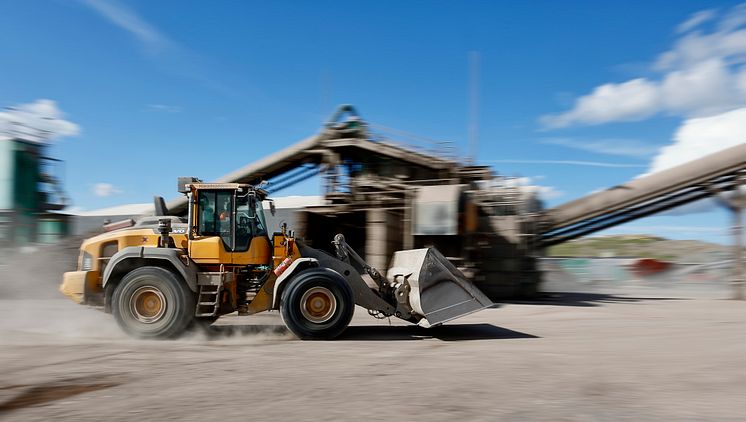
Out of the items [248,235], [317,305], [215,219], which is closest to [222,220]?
[215,219]

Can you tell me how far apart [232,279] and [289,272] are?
3.39 feet

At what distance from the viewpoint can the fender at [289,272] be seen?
30.7 feet

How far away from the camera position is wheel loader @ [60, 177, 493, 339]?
9.25 m

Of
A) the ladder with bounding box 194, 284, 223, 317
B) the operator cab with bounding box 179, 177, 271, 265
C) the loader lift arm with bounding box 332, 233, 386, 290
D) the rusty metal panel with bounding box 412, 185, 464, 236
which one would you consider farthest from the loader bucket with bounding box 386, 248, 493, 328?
the rusty metal panel with bounding box 412, 185, 464, 236

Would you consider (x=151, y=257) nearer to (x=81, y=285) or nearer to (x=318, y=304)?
(x=81, y=285)

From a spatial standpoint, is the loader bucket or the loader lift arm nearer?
the loader bucket

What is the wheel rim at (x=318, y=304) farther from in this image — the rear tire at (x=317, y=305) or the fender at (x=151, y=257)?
the fender at (x=151, y=257)

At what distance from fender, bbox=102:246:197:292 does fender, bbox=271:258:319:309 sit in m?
1.36

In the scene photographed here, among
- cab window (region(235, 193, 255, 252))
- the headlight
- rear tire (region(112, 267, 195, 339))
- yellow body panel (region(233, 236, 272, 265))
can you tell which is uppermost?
cab window (region(235, 193, 255, 252))

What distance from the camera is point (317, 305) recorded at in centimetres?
935

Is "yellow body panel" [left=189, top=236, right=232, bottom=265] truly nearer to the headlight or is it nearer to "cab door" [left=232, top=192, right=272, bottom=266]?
"cab door" [left=232, top=192, right=272, bottom=266]

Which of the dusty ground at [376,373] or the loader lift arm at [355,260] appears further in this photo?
the loader lift arm at [355,260]

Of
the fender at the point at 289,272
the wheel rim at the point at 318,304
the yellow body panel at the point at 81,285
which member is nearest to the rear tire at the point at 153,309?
the yellow body panel at the point at 81,285

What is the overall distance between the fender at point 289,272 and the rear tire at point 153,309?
143 centimetres
